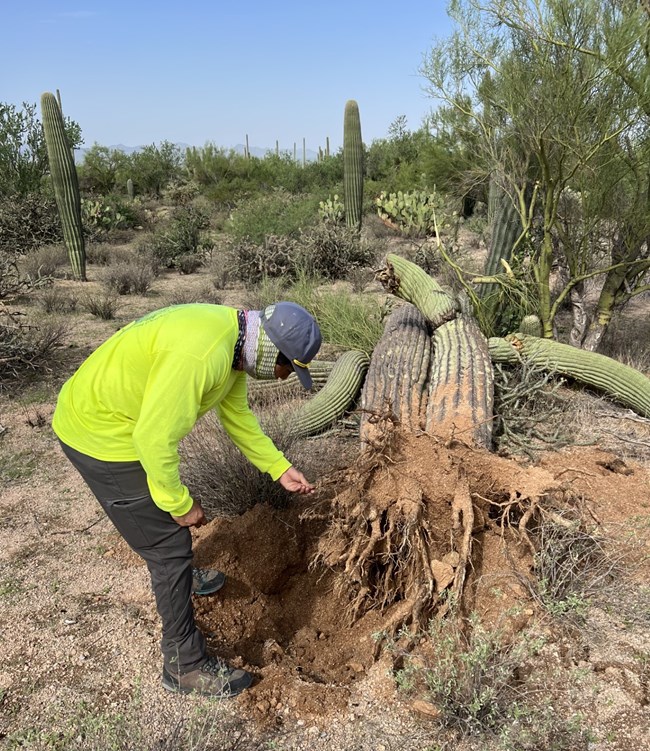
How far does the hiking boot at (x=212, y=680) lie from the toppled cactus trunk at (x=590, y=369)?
3564 millimetres

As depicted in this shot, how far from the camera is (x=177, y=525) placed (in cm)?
247

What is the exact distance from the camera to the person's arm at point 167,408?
207cm

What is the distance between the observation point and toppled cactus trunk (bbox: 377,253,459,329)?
527 cm

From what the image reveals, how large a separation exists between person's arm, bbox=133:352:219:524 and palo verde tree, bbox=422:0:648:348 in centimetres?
434

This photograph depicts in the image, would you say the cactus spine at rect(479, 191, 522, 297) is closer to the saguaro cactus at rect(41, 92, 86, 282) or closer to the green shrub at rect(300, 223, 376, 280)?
the green shrub at rect(300, 223, 376, 280)

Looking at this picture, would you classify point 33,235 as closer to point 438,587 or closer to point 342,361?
point 342,361

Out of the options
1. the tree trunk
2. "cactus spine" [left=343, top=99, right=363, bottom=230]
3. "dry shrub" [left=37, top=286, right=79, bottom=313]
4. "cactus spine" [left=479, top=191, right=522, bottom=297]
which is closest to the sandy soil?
the tree trunk

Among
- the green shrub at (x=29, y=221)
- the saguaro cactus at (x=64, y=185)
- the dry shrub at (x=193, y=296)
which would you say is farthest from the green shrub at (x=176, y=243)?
the dry shrub at (x=193, y=296)

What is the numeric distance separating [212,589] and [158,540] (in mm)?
759

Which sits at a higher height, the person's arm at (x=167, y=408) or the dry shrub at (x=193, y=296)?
the person's arm at (x=167, y=408)

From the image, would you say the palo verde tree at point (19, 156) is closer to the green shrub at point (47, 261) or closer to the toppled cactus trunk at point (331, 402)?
the green shrub at point (47, 261)

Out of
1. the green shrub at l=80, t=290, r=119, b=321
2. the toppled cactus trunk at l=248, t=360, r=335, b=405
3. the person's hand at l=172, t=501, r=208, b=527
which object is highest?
the person's hand at l=172, t=501, r=208, b=527

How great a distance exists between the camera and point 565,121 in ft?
17.3

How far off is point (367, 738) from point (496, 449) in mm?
2555
